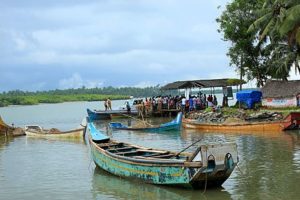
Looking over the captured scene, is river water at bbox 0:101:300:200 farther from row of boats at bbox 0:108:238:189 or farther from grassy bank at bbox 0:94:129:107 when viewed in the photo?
grassy bank at bbox 0:94:129:107

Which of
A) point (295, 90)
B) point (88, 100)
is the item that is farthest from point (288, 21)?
point (88, 100)

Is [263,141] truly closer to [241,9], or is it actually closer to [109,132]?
[109,132]

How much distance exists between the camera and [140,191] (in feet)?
45.4

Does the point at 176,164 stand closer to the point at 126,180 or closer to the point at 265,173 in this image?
the point at 126,180

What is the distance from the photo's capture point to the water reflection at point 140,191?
12952 mm

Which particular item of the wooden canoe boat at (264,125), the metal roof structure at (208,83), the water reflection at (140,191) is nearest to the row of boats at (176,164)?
the water reflection at (140,191)

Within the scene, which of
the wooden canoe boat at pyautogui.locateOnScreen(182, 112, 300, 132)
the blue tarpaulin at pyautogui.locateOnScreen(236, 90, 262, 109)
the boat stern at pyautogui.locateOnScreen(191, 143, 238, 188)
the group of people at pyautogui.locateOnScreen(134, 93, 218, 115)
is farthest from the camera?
the group of people at pyautogui.locateOnScreen(134, 93, 218, 115)

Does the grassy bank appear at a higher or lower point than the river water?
higher

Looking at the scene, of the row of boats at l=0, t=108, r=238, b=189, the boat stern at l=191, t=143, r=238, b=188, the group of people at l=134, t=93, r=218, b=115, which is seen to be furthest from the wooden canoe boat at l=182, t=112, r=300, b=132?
the boat stern at l=191, t=143, r=238, b=188

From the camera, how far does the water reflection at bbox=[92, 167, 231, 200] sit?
13.0 m

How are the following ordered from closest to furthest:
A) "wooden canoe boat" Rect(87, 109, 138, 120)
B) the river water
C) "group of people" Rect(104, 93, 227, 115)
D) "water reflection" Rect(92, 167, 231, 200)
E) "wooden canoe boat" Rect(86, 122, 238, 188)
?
"wooden canoe boat" Rect(86, 122, 238, 188)
"water reflection" Rect(92, 167, 231, 200)
the river water
"group of people" Rect(104, 93, 227, 115)
"wooden canoe boat" Rect(87, 109, 138, 120)

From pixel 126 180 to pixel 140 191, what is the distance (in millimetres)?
1302

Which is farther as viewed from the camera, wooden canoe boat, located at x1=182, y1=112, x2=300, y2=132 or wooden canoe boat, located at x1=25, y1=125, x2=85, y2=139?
wooden canoe boat, located at x1=25, y1=125, x2=85, y2=139

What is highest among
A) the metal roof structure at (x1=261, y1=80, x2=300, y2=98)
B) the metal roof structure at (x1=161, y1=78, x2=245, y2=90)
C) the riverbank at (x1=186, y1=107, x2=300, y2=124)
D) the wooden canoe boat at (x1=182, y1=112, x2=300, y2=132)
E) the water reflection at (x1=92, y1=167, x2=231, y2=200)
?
the metal roof structure at (x1=161, y1=78, x2=245, y2=90)
